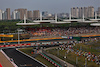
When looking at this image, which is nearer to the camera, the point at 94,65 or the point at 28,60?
the point at 94,65

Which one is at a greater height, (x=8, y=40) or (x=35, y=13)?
(x=35, y=13)

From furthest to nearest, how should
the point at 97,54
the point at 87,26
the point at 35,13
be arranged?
the point at 35,13 → the point at 87,26 → the point at 97,54

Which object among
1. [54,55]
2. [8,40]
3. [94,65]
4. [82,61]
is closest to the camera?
[94,65]

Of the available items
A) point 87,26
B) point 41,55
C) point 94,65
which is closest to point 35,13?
point 87,26

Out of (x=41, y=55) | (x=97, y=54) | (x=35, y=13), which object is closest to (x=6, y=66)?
(x=41, y=55)

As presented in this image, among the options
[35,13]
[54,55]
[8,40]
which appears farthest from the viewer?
[35,13]

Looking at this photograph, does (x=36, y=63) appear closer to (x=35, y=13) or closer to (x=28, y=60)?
(x=28, y=60)

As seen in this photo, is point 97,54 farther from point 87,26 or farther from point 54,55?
point 87,26

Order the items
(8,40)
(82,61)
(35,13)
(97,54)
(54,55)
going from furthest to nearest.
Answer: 1. (35,13)
2. (8,40)
3. (54,55)
4. (97,54)
5. (82,61)

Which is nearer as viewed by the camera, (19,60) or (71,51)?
(19,60)
